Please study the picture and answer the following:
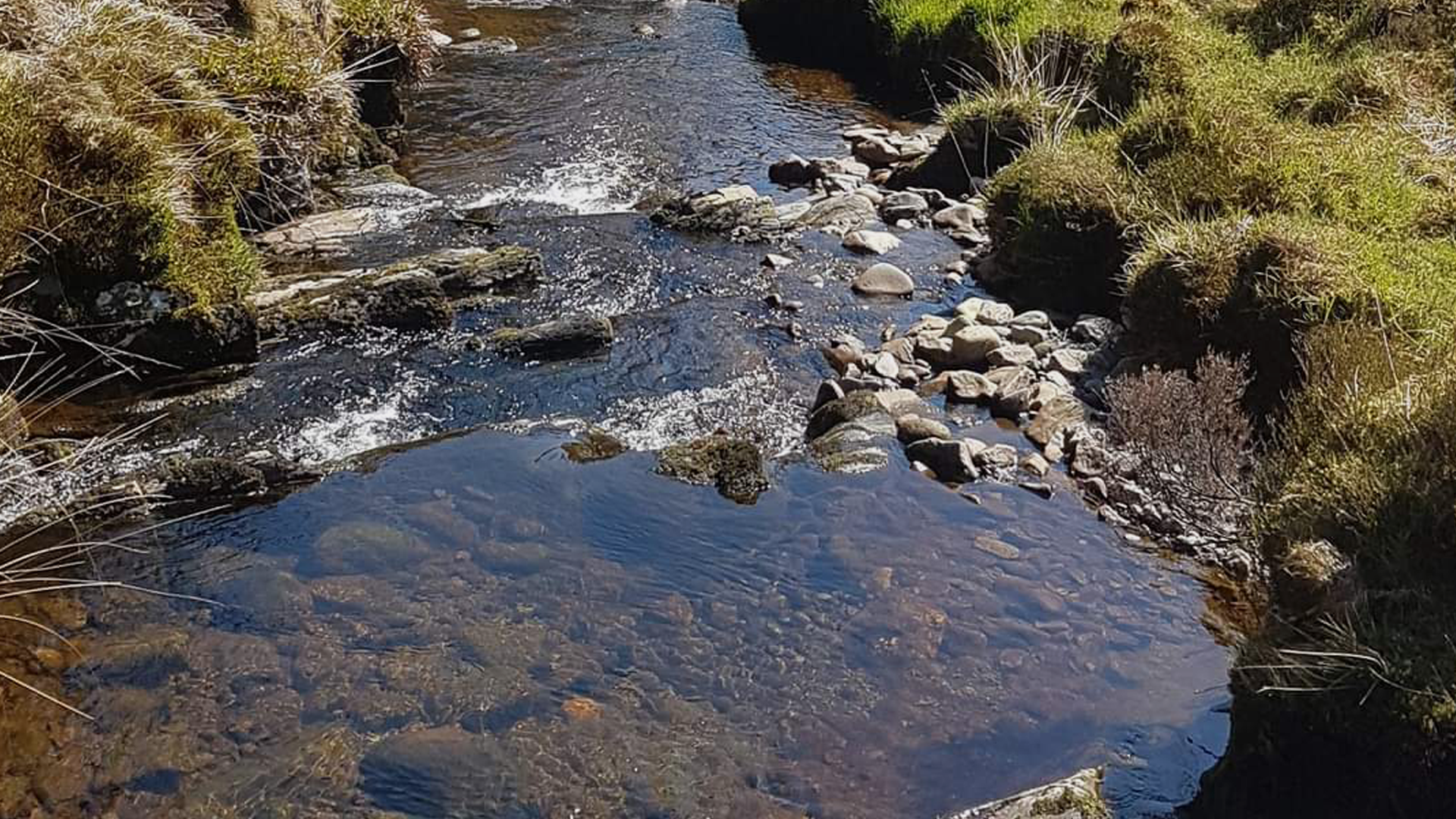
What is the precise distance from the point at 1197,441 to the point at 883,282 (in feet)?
15.4

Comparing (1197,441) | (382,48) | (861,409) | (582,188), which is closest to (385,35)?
(382,48)

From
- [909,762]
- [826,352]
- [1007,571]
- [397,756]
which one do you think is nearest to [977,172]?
[826,352]

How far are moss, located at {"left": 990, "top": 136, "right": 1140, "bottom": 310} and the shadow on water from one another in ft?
12.1

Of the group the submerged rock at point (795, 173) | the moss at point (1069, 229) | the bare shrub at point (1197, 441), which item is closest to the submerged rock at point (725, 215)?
the submerged rock at point (795, 173)

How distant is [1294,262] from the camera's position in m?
8.32

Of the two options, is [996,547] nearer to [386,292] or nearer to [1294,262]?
[1294,262]

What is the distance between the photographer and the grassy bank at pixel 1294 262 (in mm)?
4711

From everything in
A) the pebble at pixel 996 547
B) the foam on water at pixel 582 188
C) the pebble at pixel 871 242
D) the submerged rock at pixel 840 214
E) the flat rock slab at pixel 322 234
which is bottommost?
the pebble at pixel 996 547

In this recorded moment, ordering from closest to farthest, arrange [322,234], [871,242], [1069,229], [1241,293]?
[1241,293]
[1069,229]
[322,234]
[871,242]

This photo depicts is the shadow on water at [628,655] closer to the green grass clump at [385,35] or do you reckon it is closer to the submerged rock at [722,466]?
the submerged rock at [722,466]

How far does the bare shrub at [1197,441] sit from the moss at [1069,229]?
2893mm

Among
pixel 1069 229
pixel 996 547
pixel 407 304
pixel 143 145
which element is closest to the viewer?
pixel 996 547

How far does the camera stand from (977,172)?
563 inches

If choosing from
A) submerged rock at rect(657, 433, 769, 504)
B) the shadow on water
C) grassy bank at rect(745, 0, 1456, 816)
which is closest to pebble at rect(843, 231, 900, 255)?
grassy bank at rect(745, 0, 1456, 816)
